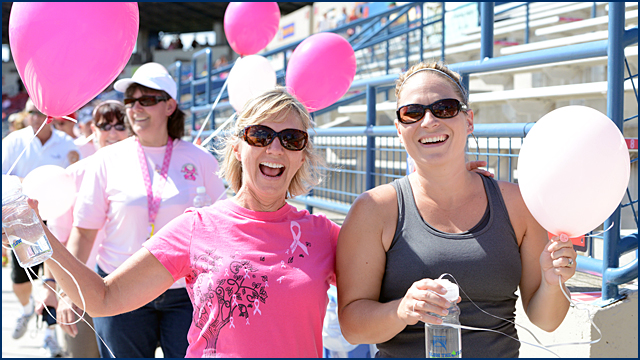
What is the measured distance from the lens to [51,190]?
275 centimetres

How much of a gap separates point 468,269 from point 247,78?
234 cm

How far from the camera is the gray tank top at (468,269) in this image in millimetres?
1594

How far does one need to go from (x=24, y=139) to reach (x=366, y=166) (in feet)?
9.32

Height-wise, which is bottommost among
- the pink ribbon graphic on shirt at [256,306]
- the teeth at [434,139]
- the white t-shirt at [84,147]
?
the pink ribbon graphic on shirt at [256,306]

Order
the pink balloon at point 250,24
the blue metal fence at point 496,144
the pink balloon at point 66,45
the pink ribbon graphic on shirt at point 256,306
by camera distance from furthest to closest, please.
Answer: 1. the pink balloon at point 250,24
2. the blue metal fence at point 496,144
3. the pink balloon at point 66,45
4. the pink ribbon graphic on shirt at point 256,306

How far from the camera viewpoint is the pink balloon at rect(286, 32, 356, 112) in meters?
2.94

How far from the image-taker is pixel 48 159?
4.73 m

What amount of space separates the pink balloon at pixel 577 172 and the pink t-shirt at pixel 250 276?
27.0 inches

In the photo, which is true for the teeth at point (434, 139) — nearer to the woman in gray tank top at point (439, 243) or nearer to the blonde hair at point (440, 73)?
the woman in gray tank top at point (439, 243)

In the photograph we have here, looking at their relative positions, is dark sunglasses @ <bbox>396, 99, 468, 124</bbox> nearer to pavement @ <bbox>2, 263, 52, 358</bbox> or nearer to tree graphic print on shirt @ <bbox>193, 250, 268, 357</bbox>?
tree graphic print on shirt @ <bbox>193, 250, 268, 357</bbox>

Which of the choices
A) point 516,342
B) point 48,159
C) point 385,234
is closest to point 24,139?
point 48,159

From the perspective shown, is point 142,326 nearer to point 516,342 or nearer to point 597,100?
point 516,342

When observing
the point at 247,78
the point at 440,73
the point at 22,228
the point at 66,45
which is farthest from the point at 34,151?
the point at 440,73

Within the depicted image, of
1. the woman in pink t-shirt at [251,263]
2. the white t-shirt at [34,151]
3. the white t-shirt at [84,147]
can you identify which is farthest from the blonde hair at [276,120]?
the white t-shirt at [84,147]
